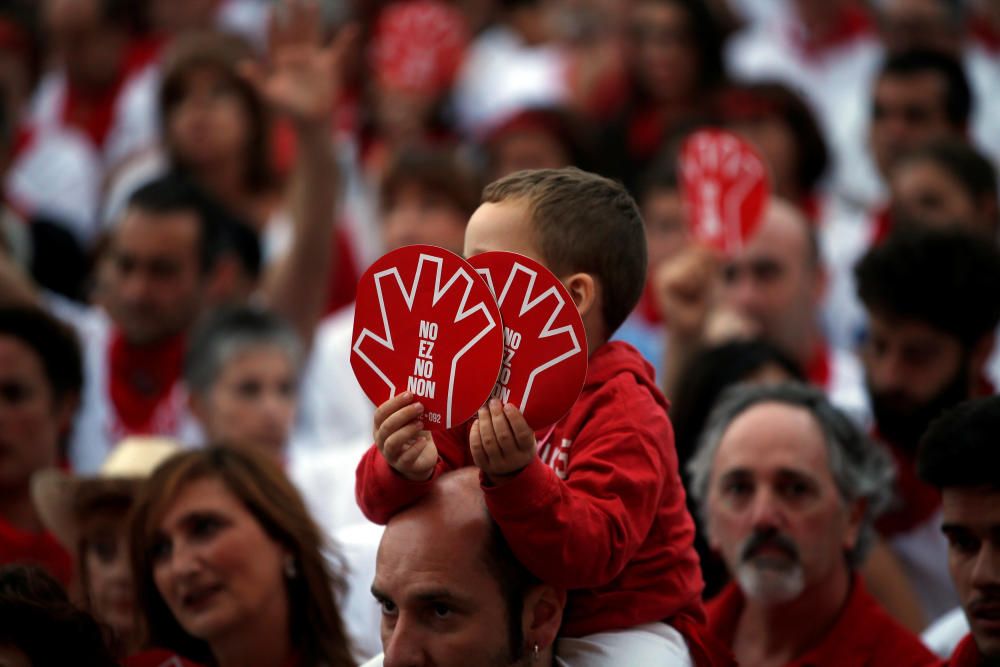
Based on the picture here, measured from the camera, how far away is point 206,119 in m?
7.50

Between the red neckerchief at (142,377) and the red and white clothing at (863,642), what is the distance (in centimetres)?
306

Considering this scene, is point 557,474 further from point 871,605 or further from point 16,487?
point 16,487

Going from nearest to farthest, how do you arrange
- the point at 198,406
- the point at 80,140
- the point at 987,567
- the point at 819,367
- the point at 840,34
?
the point at 987,567 → the point at 198,406 → the point at 819,367 → the point at 80,140 → the point at 840,34

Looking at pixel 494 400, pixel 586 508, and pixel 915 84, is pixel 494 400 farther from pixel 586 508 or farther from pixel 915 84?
pixel 915 84

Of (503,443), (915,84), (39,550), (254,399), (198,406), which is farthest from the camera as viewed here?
(915,84)

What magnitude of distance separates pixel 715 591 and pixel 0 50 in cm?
627

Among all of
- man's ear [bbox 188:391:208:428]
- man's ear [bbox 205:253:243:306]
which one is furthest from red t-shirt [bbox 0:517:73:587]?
man's ear [bbox 205:253:243:306]

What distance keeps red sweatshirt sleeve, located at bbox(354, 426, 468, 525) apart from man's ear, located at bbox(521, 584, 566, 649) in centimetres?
29

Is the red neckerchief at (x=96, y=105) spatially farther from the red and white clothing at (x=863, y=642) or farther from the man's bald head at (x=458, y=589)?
the man's bald head at (x=458, y=589)

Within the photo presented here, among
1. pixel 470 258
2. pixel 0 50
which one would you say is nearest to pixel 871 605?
pixel 470 258

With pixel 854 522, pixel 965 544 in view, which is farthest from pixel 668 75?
pixel 965 544

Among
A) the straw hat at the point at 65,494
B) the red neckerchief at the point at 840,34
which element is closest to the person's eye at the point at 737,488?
the straw hat at the point at 65,494

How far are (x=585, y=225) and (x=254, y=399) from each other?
2876 millimetres

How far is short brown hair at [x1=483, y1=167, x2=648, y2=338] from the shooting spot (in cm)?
280
